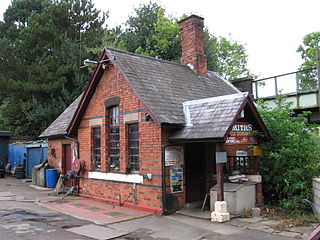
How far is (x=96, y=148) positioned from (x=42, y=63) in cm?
1524

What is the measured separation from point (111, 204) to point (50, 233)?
4.06 m

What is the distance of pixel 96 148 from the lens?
13.3 m

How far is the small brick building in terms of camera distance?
389 inches

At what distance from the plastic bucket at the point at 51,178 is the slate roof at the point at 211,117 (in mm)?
8395

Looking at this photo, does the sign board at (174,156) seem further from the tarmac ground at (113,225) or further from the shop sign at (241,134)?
the shop sign at (241,134)

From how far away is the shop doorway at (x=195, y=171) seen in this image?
35.8 ft

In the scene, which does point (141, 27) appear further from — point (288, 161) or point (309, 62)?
point (288, 161)

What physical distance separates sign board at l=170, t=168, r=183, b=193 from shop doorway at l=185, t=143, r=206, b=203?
0.54m

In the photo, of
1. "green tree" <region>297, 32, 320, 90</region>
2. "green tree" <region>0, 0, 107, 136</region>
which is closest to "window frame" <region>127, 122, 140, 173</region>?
"green tree" <region>297, 32, 320, 90</region>

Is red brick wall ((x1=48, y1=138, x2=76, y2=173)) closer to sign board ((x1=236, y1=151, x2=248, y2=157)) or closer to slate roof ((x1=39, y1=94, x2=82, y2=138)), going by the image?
slate roof ((x1=39, y1=94, x2=82, y2=138))

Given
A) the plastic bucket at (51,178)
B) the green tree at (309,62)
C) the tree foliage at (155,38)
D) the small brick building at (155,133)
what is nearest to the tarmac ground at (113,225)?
the small brick building at (155,133)

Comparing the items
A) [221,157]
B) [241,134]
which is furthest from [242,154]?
[221,157]

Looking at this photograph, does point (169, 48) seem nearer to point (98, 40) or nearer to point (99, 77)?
point (98, 40)

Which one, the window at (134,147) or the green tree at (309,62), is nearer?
the window at (134,147)
